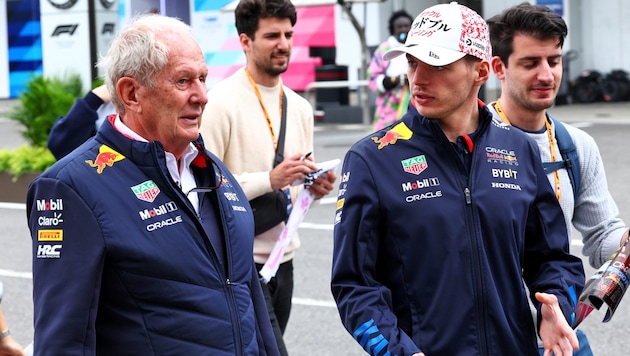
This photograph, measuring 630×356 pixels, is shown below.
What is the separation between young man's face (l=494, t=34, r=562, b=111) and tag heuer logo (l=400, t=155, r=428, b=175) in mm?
887

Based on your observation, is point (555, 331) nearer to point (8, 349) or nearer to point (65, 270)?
point (65, 270)

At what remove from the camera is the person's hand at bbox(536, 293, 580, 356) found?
10.7ft

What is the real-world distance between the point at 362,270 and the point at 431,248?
22 cm

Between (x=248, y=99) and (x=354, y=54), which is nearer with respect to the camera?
(x=248, y=99)

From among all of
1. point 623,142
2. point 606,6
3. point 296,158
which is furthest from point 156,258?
point 606,6

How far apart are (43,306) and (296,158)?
2.52 m

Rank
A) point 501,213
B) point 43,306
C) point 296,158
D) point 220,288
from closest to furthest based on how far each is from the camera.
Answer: point 43,306, point 220,288, point 501,213, point 296,158

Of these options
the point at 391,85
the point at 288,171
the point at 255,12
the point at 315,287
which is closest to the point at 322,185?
the point at 288,171

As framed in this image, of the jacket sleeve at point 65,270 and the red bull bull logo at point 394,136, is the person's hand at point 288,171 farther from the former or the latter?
the jacket sleeve at point 65,270

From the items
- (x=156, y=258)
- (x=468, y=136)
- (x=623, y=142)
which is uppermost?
(x=468, y=136)

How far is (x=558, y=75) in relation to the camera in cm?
413

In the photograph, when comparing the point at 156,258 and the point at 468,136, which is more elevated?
the point at 468,136

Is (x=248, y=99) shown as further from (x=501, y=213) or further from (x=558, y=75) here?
(x=501, y=213)

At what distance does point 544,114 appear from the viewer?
4184mm
